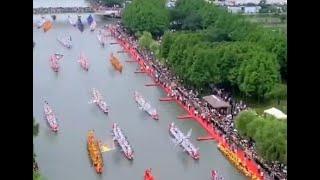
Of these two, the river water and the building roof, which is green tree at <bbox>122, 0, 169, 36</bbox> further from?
the building roof

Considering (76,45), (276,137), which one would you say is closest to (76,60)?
(76,45)

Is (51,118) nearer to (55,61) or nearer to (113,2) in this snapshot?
(55,61)

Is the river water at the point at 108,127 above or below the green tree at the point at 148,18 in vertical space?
below

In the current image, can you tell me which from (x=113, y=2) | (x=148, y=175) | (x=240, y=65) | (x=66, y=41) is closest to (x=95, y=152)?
(x=148, y=175)

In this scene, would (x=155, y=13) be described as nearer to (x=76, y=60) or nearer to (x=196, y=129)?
(x=76, y=60)

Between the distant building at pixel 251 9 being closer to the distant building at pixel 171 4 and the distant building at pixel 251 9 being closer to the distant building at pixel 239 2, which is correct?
the distant building at pixel 239 2

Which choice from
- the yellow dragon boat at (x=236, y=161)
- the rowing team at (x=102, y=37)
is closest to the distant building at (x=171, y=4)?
the rowing team at (x=102, y=37)
